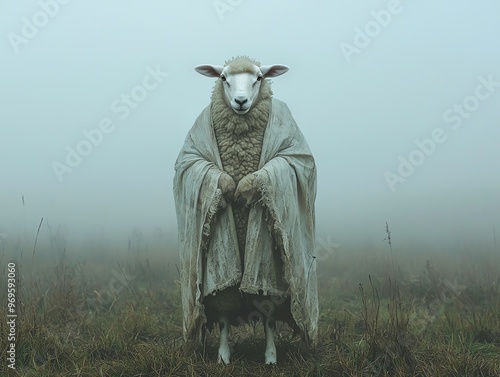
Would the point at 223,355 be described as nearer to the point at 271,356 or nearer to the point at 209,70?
the point at 271,356

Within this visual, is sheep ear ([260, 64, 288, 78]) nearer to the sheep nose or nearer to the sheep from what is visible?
the sheep

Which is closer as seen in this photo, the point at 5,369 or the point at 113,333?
the point at 5,369

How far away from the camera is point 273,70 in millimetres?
5758

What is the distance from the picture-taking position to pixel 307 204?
577 cm

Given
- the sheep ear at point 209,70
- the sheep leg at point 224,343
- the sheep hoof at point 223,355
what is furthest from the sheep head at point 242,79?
the sheep hoof at point 223,355

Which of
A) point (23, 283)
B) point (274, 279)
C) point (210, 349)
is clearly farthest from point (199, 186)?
point (23, 283)

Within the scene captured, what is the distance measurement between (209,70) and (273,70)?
1.87ft

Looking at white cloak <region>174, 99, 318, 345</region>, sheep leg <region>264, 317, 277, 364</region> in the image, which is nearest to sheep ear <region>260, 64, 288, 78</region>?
white cloak <region>174, 99, 318, 345</region>

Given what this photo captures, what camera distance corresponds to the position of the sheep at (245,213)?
5309 mm

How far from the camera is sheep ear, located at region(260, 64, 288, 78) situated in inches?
224

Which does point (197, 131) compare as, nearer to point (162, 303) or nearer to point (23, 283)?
point (23, 283)

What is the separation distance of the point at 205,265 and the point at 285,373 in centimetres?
109

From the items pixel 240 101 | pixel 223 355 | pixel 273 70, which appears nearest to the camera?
pixel 240 101

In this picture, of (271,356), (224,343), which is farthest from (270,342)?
(224,343)
